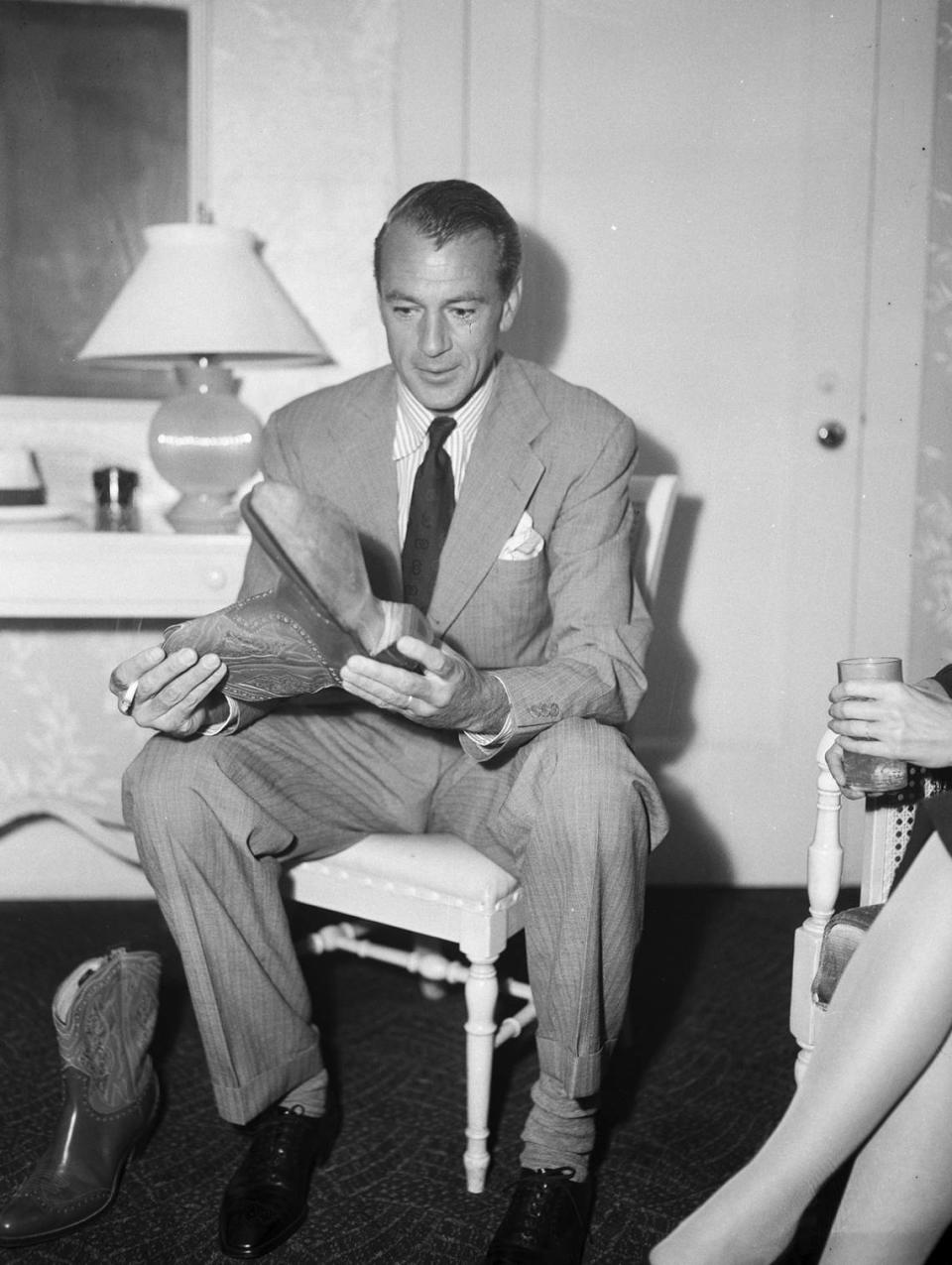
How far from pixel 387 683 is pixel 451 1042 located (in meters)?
0.85

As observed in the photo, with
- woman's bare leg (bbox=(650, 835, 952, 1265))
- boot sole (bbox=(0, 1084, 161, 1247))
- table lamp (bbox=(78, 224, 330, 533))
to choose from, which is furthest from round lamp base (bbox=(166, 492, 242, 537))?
woman's bare leg (bbox=(650, 835, 952, 1265))

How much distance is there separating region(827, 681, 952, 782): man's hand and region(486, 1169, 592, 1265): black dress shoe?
0.61m

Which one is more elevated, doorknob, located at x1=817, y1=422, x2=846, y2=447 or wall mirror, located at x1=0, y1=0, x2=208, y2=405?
wall mirror, located at x1=0, y1=0, x2=208, y2=405

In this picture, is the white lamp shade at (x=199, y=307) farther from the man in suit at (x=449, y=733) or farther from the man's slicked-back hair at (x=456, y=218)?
the man's slicked-back hair at (x=456, y=218)

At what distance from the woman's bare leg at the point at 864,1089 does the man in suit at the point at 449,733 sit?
1.07 feet

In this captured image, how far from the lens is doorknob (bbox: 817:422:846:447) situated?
250cm

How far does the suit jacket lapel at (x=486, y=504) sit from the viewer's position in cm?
161

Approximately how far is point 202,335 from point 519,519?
783 millimetres

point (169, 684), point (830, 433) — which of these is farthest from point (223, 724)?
point (830, 433)

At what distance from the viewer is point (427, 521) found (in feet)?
5.41

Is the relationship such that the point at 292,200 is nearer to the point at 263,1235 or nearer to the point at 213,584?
the point at 213,584

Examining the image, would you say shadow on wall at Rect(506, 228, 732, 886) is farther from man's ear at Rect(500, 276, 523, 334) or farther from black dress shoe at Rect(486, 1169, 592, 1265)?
black dress shoe at Rect(486, 1169, 592, 1265)

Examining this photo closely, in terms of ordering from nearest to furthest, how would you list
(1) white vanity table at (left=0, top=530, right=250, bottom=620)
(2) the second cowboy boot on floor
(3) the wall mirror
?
(2) the second cowboy boot on floor → (1) white vanity table at (left=0, top=530, right=250, bottom=620) → (3) the wall mirror

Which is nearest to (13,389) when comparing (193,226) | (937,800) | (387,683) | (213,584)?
(193,226)
